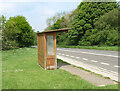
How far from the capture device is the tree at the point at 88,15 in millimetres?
37000

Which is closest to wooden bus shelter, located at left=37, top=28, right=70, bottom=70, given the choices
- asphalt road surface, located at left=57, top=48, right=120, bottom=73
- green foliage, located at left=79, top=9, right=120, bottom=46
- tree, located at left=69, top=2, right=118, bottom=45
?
asphalt road surface, located at left=57, top=48, right=120, bottom=73

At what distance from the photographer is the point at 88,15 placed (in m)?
37.8

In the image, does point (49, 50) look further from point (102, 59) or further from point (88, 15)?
point (88, 15)

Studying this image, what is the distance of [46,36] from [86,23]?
30.4 m

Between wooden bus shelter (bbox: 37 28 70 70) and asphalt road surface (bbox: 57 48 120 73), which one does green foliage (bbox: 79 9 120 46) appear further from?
wooden bus shelter (bbox: 37 28 70 70)

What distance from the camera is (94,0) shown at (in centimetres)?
3819

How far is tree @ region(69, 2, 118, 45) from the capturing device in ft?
121

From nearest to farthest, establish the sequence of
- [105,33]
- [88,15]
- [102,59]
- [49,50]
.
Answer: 1. [49,50]
2. [102,59]
3. [105,33]
4. [88,15]

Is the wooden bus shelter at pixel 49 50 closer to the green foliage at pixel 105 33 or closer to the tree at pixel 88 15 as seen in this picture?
the green foliage at pixel 105 33

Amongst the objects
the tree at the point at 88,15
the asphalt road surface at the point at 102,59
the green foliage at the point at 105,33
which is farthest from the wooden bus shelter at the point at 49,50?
the tree at the point at 88,15

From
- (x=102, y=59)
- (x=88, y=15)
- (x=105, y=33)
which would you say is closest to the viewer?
(x=102, y=59)

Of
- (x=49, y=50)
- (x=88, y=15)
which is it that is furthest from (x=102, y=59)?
(x=88, y=15)

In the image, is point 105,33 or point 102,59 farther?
point 105,33

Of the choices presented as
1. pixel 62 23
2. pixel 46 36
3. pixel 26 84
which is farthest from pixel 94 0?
pixel 26 84
